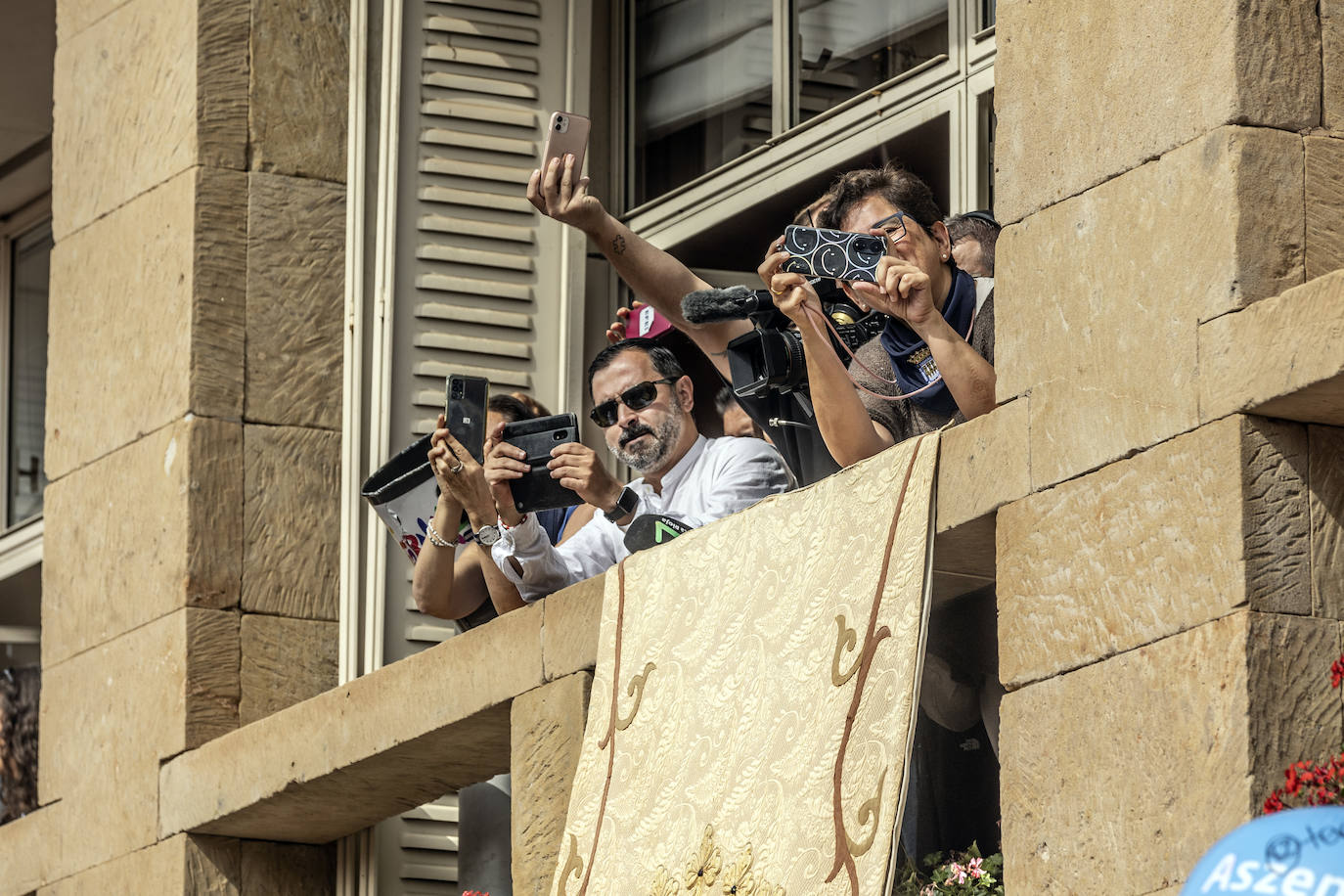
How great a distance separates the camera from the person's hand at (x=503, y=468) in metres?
6.44

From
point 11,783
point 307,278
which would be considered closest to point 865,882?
point 307,278

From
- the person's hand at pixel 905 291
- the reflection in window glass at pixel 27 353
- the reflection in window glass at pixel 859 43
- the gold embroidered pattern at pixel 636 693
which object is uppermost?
the reflection in window glass at pixel 27 353

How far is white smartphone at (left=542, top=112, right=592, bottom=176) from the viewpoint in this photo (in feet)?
20.9

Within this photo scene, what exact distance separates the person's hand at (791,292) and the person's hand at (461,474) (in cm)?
137

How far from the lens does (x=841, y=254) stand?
530cm

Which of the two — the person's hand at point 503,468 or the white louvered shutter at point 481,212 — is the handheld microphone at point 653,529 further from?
the white louvered shutter at point 481,212

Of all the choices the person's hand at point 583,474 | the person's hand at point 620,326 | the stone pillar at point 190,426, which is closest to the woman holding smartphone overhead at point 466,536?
the person's hand at point 583,474

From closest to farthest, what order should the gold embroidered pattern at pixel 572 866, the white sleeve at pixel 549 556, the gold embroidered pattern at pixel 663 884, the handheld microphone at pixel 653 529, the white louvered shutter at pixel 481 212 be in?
the gold embroidered pattern at pixel 663 884 < the gold embroidered pattern at pixel 572 866 < the handheld microphone at pixel 653 529 < the white sleeve at pixel 549 556 < the white louvered shutter at pixel 481 212

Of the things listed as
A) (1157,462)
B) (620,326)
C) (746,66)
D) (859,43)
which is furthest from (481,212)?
(1157,462)

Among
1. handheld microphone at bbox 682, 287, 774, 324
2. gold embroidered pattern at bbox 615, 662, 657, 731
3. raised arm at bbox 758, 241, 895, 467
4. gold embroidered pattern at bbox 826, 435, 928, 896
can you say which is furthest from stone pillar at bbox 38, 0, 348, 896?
gold embroidered pattern at bbox 826, 435, 928, 896

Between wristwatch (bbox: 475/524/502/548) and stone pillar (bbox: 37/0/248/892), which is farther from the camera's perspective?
stone pillar (bbox: 37/0/248/892)

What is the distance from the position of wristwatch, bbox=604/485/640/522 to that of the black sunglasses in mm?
195

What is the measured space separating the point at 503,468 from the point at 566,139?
2.84 feet

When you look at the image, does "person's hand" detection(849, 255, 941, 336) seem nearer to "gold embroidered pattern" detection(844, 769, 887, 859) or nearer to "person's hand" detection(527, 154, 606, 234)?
"gold embroidered pattern" detection(844, 769, 887, 859)
